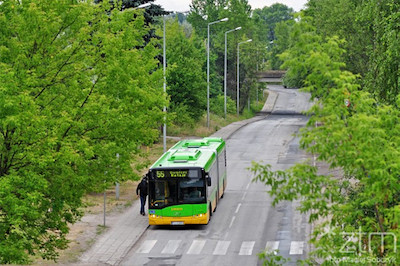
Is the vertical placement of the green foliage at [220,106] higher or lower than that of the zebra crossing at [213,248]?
lower

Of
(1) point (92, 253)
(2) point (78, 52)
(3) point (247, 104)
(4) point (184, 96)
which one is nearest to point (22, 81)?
(2) point (78, 52)

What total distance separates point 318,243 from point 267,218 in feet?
69.0

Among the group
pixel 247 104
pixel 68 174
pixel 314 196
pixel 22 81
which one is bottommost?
pixel 247 104

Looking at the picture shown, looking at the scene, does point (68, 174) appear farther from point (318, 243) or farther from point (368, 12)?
point (368, 12)

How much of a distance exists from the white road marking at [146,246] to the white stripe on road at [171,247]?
1.88 feet

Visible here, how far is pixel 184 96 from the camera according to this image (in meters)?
61.7

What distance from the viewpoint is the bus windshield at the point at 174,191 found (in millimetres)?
30672

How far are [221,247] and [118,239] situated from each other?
414 centimetres

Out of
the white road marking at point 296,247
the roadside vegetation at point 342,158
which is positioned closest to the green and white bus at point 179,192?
the white road marking at point 296,247

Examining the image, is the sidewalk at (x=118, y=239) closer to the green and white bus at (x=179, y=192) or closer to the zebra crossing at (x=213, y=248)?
the zebra crossing at (x=213, y=248)

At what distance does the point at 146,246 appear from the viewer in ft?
94.9

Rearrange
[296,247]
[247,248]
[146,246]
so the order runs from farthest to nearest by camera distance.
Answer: [146,246] → [296,247] → [247,248]

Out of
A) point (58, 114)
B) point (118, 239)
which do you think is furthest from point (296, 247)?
point (58, 114)

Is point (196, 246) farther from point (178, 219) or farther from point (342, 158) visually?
point (342, 158)
